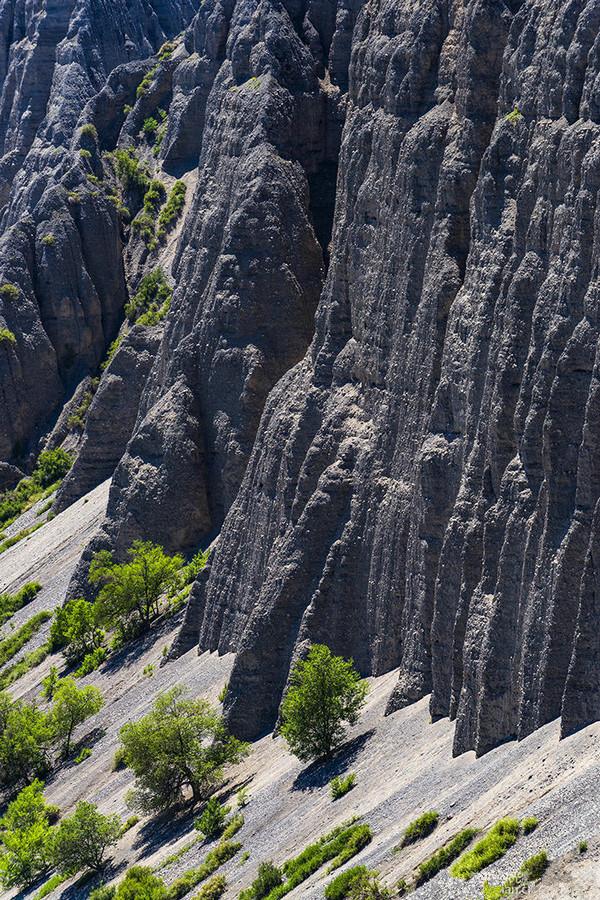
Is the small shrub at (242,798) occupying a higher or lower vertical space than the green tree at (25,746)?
lower

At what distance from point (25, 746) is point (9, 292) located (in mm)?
48118

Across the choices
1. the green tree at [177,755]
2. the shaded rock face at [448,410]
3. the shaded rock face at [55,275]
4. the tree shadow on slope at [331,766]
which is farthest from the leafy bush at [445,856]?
the shaded rock face at [55,275]

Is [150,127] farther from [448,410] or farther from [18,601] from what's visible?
[448,410]

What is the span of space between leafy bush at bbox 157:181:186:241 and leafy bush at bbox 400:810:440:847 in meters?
71.2

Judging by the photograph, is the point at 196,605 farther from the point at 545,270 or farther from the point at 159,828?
the point at 545,270

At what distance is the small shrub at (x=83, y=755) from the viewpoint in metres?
68.8

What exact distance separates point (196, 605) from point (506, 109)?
27886 mm

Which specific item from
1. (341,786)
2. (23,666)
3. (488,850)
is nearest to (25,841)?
(341,786)

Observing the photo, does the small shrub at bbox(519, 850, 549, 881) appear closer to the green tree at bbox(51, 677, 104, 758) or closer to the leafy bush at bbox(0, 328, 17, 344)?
the green tree at bbox(51, 677, 104, 758)

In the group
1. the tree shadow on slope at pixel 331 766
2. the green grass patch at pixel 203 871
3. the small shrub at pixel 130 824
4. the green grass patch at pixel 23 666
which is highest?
the green grass patch at pixel 23 666

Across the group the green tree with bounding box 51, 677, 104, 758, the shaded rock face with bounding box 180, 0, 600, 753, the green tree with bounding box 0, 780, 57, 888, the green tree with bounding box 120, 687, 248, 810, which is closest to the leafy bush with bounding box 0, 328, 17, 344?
the green tree with bounding box 51, 677, 104, 758

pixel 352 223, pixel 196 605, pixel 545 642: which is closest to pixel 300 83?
pixel 352 223

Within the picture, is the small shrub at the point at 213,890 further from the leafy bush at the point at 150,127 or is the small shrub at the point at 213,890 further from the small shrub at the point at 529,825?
the leafy bush at the point at 150,127

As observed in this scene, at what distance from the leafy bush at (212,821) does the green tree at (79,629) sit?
22736 millimetres
